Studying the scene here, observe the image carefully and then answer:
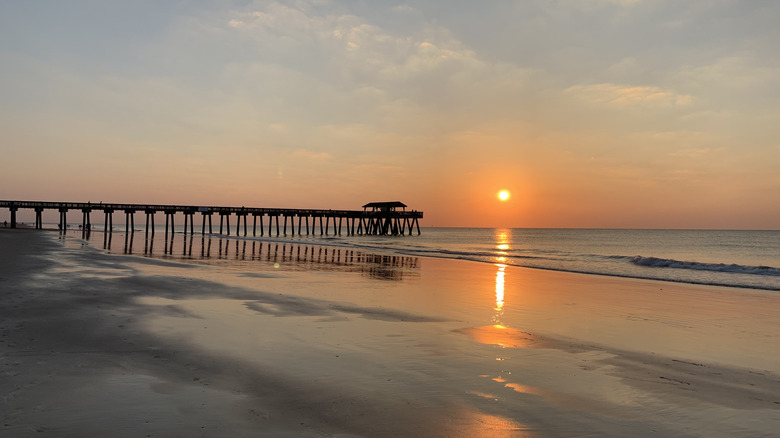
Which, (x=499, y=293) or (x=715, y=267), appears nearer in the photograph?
(x=499, y=293)

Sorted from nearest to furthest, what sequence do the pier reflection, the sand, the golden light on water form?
the sand < the golden light on water < the pier reflection

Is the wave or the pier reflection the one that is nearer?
the pier reflection

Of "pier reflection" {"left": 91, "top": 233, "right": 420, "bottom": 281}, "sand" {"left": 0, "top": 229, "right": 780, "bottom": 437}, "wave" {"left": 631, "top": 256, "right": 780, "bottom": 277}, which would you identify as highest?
"sand" {"left": 0, "top": 229, "right": 780, "bottom": 437}

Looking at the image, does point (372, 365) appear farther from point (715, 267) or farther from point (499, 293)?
point (715, 267)

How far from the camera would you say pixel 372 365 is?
7.47 meters

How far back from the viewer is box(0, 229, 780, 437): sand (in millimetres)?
5207

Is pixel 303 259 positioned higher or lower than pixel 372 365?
lower

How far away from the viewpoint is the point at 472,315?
12.4 metres

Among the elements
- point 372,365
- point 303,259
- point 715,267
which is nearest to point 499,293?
point 372,365

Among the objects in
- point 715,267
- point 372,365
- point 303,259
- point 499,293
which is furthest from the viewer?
point 303,259

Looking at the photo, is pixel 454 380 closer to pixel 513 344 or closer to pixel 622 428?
pixel 622 428

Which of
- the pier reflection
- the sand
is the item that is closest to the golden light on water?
the sand

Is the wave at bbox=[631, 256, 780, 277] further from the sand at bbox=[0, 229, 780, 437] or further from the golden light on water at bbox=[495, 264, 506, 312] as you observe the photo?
the sand at bbox=[0, 229, 780, 437]

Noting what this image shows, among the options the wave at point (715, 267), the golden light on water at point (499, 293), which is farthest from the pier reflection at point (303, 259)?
the wave at point (715, 267)
